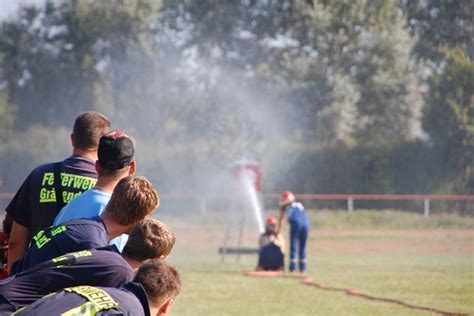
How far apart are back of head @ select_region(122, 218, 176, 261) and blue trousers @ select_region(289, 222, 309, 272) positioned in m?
13.5

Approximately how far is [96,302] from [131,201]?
106cm

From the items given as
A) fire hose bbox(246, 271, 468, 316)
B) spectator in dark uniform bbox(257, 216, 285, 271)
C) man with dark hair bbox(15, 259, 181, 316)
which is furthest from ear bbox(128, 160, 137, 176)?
spectator in dark uniform bbox(257, 216, 285, 271)

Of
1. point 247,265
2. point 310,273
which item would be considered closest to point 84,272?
point 310,273

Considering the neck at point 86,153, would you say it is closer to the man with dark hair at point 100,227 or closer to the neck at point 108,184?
the neck at point 108,184

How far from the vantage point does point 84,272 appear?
4.61m

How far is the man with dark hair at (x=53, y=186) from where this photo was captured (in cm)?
635

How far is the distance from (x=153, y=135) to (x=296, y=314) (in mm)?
37648

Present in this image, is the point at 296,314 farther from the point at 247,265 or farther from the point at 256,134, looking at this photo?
the point at 256,134

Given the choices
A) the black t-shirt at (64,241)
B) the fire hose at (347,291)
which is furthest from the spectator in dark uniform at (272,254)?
the black t-shirt at (64,241)

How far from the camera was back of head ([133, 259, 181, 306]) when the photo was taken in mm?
4289

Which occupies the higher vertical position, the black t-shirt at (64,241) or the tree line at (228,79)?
the tree line at (228,79)

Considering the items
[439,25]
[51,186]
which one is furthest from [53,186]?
[439,25]

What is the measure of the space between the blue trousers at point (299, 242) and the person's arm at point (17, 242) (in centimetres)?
1214

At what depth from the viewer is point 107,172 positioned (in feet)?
18.9
